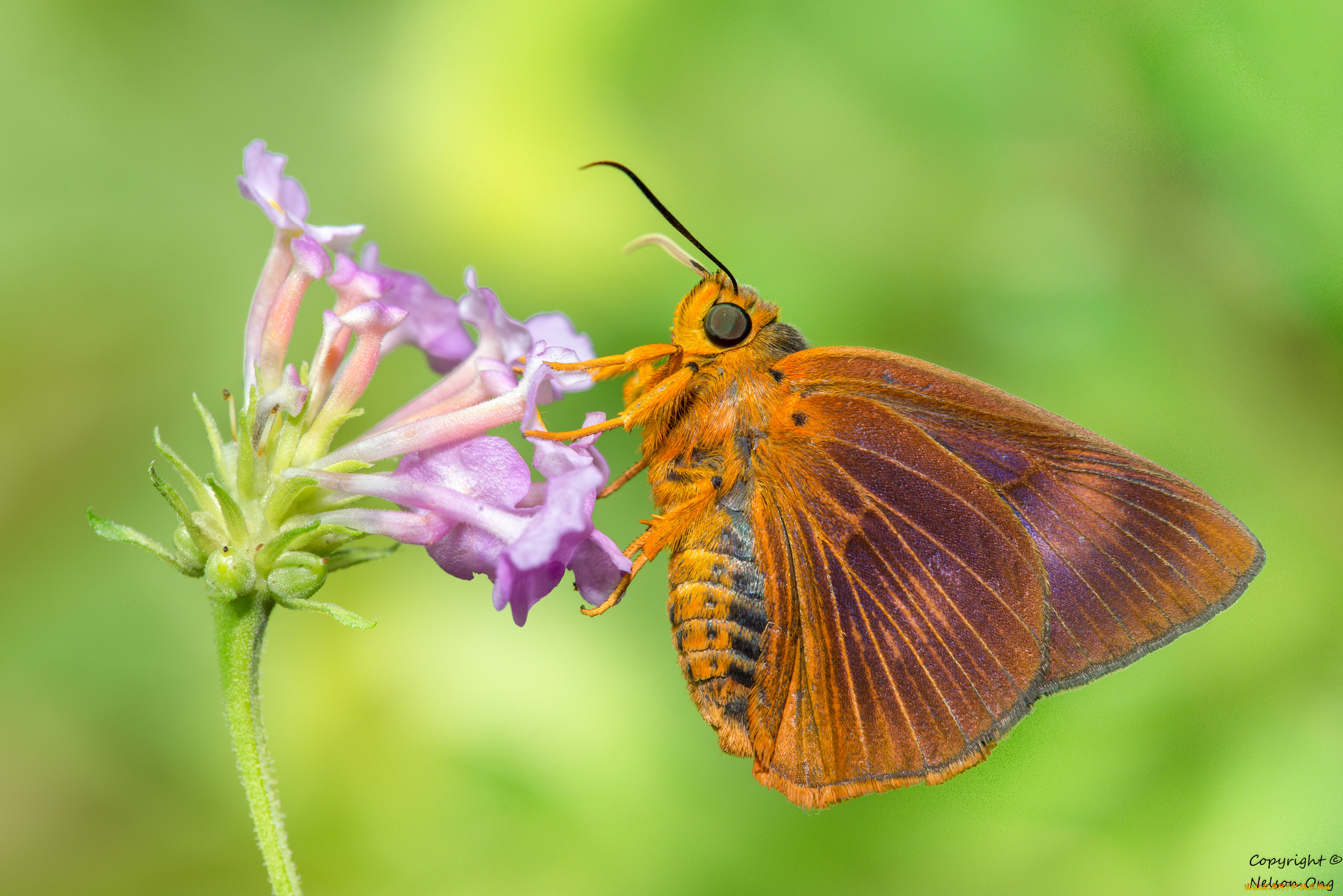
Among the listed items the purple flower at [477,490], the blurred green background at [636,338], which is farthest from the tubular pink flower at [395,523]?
the blurred green background at [636,338]

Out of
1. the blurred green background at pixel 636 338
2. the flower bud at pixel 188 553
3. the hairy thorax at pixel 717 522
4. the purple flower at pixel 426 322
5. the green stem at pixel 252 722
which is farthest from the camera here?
the blurred green background at pixel 636 338

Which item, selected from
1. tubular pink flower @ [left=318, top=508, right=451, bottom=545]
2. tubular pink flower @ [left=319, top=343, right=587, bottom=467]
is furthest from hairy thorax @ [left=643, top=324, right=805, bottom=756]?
tubular pink flower @ [left=318, top=508, right=451, bottom=545]

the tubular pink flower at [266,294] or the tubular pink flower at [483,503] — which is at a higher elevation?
the tubular pink flower at [266,294]

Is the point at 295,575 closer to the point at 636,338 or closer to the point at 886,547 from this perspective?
the point at 886,547

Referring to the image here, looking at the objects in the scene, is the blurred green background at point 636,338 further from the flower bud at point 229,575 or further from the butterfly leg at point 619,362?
the flower bud at point 229,575

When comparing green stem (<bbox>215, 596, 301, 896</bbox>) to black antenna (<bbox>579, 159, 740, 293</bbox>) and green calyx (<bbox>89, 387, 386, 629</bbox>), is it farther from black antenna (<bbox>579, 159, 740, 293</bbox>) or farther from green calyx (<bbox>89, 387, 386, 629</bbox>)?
black antenna (<bbox>579, 159, 740, 293</bbox>)

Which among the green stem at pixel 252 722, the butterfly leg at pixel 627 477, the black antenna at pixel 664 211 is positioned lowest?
the green stem at pixel 252 722
